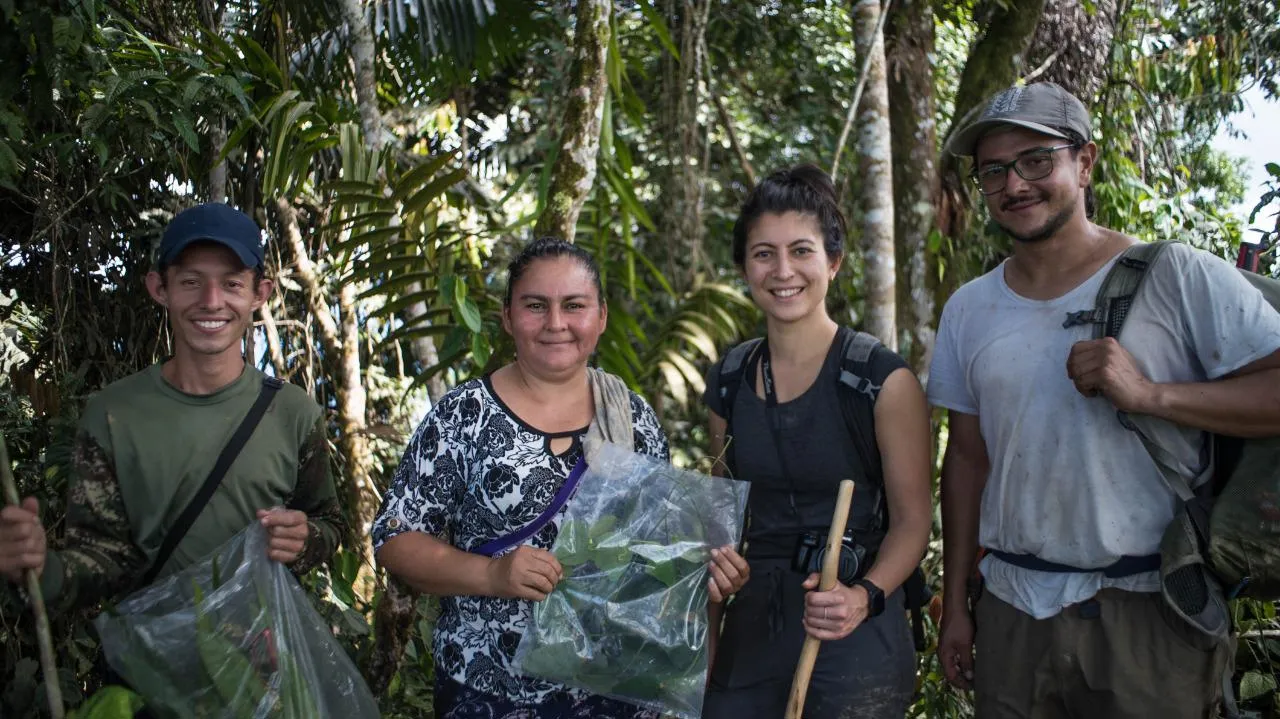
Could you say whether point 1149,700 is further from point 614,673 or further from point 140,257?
point 140,257

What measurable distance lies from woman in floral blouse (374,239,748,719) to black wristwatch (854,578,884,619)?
0.88ft

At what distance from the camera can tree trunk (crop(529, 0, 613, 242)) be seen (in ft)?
11.2

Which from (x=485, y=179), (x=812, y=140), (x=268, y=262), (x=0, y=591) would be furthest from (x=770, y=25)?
(x=0, y=591)

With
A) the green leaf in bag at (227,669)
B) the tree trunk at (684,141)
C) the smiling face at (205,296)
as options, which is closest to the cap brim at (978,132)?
the smiling face at (205,296)

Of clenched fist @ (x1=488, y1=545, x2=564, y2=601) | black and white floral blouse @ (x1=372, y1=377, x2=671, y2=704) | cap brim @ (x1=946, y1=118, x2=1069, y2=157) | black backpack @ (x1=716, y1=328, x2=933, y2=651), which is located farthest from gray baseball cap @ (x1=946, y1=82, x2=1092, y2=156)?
clenched fist @ (x1=488, y1=545, x2=564, y2=601)

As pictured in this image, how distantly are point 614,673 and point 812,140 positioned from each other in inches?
264

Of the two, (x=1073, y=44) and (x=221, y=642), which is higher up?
(x=1073, y=44)

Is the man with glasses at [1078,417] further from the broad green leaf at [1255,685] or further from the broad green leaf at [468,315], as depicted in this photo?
the broad green leaf at [468,315]

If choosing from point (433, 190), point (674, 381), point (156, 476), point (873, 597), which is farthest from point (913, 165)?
point (156, 476)

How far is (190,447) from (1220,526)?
6.96 feet

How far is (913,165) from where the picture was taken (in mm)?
4867

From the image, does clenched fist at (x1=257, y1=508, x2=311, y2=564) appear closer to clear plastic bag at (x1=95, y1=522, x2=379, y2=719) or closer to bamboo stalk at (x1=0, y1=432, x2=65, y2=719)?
clear plastic bag at (x1=95, y1=522, x2=379, y2=719)

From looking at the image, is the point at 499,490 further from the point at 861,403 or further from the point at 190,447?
the point at 861,403

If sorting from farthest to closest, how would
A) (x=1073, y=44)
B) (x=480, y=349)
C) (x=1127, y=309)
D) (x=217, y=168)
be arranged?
1. (x=1073, y=44)
2. (x=217, y=168)
3. (x=480, y=349)
4. (x=1127, y=309)
